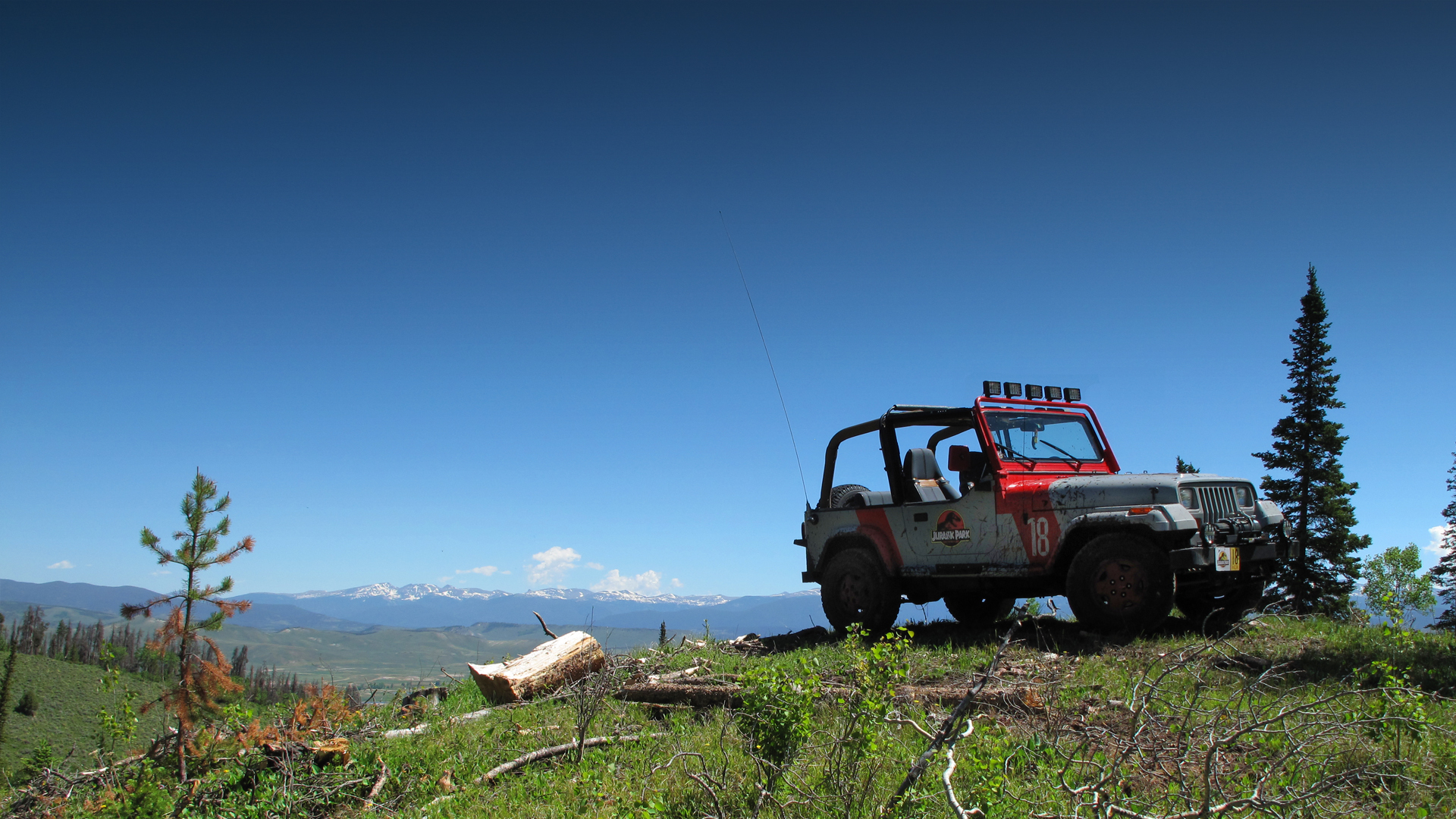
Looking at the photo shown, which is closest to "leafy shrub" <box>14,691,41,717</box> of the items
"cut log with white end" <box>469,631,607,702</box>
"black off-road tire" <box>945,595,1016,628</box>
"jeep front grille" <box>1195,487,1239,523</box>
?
"cut log with white end" <box>469,631,607,702</box>

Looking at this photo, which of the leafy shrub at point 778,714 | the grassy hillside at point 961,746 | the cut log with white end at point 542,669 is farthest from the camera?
the cut log with white end at point 542,669

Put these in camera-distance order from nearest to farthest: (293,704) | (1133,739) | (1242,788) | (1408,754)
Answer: (1133,739), (1242,788), (1408,754), (293,704)

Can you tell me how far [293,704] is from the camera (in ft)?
19.3

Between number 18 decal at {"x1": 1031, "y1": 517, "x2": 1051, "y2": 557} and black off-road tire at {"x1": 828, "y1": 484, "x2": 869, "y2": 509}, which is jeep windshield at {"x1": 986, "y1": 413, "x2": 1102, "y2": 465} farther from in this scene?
black off-road tire at {"x1": 828, "y1": 484, "x2": 869, "y2": 509}

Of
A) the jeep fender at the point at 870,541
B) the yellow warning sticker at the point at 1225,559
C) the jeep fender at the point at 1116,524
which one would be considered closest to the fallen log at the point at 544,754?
the jeep fender at the point at 870,541

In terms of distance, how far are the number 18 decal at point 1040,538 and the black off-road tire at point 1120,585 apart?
32cm

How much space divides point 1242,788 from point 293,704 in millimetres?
6147

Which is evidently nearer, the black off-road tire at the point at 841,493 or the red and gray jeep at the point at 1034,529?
the red and gray jeep at the point at 1034,529

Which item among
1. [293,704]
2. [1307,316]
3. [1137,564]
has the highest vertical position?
[1307,316]

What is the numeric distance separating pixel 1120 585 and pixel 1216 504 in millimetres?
1405

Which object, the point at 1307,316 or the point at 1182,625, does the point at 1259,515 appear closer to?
the point at 1182,625

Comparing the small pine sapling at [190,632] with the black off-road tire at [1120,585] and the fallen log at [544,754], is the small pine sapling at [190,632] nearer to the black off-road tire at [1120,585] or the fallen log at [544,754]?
the fallen log at [544,754]

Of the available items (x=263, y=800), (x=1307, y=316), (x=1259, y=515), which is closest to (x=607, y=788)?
(x=263, y=800)

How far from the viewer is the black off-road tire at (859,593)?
8906 millimetres
